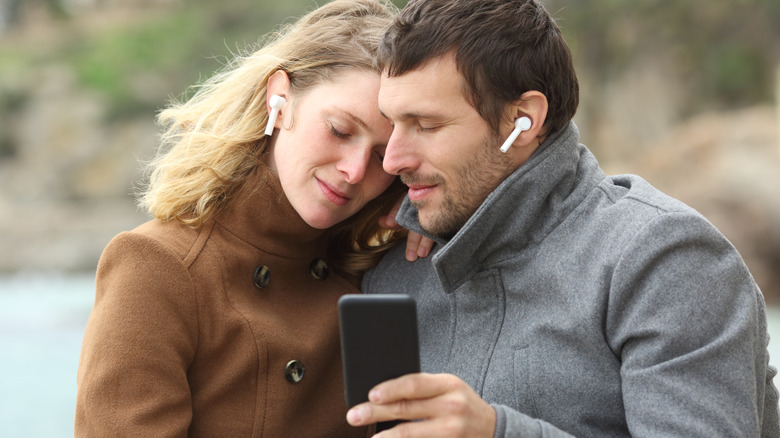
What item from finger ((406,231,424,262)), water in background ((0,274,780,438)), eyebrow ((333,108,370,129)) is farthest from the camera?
water in background ((0,274,780,438))

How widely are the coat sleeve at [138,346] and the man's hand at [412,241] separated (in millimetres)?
594

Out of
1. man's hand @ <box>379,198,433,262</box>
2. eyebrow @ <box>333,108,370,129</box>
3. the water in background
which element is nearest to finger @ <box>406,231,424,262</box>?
man's hand @ <box>379,198,433,262</box>

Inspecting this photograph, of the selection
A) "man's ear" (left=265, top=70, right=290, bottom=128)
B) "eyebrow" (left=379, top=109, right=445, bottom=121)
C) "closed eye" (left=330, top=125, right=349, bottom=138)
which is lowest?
"eyebrow" (left=379, top=109, right=445, bottom=121)

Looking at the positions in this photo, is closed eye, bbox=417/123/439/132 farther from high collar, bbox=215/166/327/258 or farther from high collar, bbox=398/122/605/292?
high collar, bbox=215/166/327/258

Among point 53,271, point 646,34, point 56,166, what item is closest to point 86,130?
point 56,166

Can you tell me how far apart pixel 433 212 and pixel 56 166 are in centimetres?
1914

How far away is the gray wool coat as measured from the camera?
1602 mm

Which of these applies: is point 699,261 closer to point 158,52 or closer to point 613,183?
point 613,183

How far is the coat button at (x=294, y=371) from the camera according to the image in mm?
2100

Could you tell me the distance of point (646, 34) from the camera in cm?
1923

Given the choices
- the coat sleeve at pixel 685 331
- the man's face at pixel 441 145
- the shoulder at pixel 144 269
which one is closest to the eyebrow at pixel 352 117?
the man's face at pixel 441 145

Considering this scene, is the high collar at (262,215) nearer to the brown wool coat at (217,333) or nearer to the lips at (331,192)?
the brown wool coat at (217,333)

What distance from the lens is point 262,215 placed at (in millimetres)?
2156

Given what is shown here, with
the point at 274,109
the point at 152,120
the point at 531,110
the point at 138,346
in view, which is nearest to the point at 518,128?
the point at 531,110
